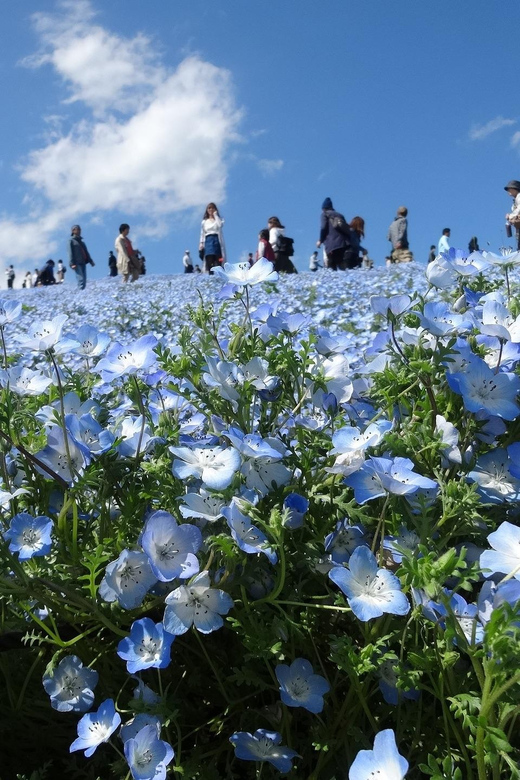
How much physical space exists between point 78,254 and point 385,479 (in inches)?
548

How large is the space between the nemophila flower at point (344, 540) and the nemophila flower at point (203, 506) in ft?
0.68

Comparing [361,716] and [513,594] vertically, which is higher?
[513,594]

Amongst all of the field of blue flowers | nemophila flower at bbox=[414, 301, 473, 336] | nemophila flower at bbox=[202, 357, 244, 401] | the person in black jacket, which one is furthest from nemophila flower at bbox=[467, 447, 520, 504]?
the person in black jacket

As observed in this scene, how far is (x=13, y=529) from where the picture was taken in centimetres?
114

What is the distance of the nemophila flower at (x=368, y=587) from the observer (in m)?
1.03

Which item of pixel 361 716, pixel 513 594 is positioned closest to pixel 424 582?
pixel 513 594

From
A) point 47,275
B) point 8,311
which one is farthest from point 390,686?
point 47,275

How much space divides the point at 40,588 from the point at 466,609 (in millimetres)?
692

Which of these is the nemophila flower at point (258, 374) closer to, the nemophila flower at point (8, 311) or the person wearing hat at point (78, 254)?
the nemophila flower at point (8, 311)

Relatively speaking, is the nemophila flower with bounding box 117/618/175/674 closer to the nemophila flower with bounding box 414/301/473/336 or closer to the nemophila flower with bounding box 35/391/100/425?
the nemophila flower with bounding box 35/391/100/425

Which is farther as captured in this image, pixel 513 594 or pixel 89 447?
pixel 89 447

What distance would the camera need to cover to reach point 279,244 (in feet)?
42.0

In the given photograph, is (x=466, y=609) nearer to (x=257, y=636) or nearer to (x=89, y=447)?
(x=257, y=636)

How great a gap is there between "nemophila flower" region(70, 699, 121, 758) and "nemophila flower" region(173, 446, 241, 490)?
1.32 feet
